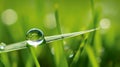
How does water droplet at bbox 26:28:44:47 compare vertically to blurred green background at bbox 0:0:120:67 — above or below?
above

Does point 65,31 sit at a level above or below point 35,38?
below

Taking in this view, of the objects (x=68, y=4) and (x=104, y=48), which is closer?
(x=104, y=48)

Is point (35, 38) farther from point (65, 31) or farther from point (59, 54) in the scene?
point (65, 31)

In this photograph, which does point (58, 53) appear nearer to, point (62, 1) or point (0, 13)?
point (0, 13)

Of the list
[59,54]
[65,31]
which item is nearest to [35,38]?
[59,54]

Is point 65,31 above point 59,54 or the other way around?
the other way around

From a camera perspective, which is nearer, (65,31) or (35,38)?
(35,38)

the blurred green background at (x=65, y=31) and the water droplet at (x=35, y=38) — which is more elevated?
the water droplet at (x=35, y=38)

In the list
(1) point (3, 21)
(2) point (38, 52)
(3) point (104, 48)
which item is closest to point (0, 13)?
(1) point (3, 21)
